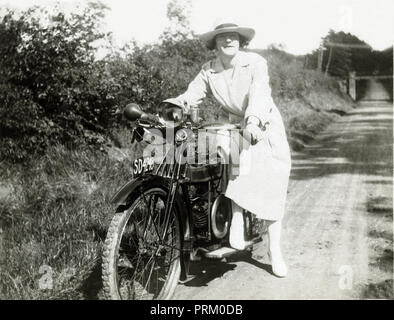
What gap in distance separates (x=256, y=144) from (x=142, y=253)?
1.34 metres

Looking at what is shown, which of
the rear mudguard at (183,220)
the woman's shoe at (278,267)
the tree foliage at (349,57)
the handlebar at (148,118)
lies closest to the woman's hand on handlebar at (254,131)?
the handlebar at (148,118)

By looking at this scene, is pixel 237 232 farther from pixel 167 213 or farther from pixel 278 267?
pixel 167 213

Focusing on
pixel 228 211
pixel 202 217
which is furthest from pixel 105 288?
pixel 228 211

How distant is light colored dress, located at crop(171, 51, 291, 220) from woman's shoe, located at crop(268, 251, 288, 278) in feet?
1.29

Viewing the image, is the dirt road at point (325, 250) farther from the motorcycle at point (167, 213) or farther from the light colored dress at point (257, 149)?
the light colored dress at point (257, 149)

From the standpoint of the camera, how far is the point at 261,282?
3.86m

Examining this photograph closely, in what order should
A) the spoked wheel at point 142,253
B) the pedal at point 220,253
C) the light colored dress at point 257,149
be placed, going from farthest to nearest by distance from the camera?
the light colored dress at point 257,149, the pedal at point 220,253, the spoked wheel at point 142,253

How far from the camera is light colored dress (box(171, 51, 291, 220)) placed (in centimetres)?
379

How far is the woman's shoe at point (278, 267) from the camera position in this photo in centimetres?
395

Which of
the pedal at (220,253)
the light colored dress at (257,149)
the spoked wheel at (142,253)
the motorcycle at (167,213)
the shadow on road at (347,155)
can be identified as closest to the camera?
the spoked wheel at (142,253)

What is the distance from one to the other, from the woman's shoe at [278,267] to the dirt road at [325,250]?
0.06 metres

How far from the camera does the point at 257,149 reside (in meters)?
3.87

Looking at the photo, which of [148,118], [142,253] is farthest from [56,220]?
[148,118]
